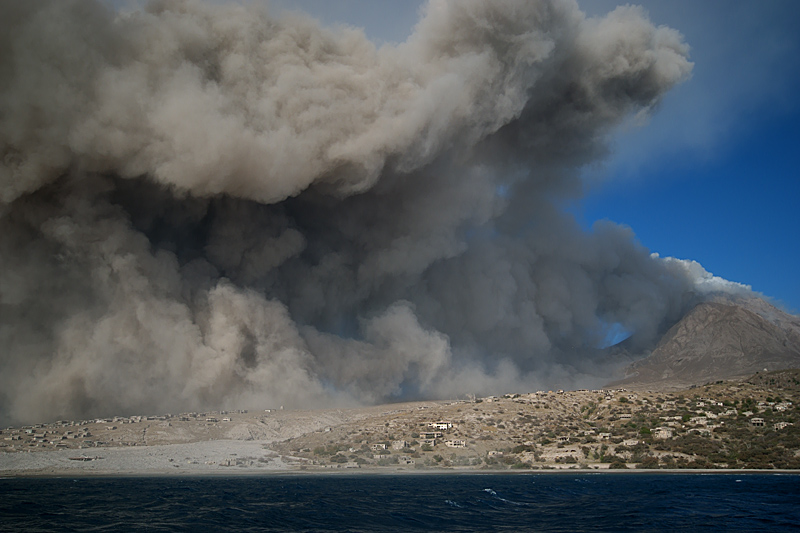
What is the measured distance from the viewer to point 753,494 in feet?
101

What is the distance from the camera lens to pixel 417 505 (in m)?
29.0

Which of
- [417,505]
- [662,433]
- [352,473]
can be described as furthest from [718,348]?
[417,505]

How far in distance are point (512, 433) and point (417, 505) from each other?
1185 inches

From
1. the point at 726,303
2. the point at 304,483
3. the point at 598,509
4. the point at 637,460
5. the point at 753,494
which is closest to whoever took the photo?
the point at 598,509

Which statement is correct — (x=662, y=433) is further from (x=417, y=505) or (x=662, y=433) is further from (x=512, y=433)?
(x=417, y=505)

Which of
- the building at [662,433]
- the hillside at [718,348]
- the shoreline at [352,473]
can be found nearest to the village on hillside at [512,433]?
the building at [662,433]

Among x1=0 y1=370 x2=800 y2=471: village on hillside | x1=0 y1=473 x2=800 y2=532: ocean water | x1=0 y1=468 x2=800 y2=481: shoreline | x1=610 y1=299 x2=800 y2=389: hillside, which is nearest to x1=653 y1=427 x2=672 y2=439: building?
x1=0 y1=370 x2=800 y2=471: village on hillside

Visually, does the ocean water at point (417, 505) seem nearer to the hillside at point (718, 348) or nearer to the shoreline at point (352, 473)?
the shoreline at point (352, 473)

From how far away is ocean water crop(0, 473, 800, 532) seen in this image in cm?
2272

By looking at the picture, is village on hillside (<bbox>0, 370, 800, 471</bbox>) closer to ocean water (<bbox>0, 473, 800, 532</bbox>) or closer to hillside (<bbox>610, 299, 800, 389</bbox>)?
ocean water (<bbox>0, 473, 800, 532</bbox>)

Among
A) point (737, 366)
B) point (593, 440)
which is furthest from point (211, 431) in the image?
point (737, 366)

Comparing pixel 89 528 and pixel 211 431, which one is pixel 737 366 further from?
pixel 89 528

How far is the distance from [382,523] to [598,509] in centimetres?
999

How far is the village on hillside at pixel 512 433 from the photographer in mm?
49062
